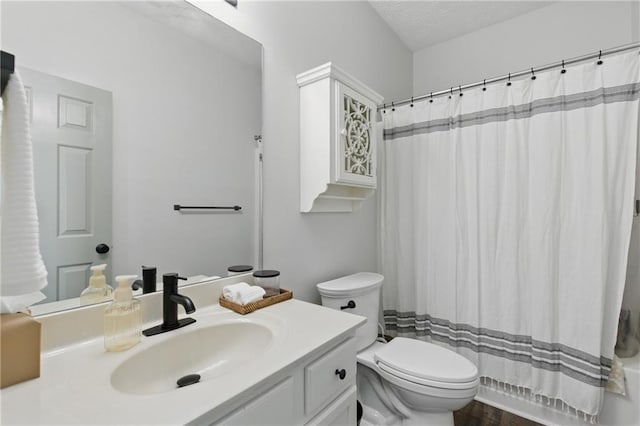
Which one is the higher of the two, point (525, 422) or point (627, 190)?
point (627, 190)

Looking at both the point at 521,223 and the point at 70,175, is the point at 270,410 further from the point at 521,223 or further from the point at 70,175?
the point at 521,223

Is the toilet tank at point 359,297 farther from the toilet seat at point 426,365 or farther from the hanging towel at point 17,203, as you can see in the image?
the hanging towel at point 17,203

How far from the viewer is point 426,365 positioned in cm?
139

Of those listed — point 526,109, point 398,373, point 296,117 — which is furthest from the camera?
point 526,109

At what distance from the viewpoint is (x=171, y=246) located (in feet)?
3.46

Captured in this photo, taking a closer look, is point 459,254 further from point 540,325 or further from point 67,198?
point 67,198

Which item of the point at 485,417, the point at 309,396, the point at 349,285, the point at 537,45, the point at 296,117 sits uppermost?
the point at 537,45

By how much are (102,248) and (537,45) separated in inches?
111

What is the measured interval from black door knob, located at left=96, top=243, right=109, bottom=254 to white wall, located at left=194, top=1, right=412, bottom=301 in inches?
23.6

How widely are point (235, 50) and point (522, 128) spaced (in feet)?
4.95

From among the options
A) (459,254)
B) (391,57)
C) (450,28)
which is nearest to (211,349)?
(459,254)

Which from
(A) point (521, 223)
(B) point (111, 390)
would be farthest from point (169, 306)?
(A) point (521, 223)

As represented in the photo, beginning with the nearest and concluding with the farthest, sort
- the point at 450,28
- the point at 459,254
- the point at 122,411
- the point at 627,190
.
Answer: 1. the point at 122,411
2. the point at 627,190
3. the point at 459,254
4. the point at 450,28

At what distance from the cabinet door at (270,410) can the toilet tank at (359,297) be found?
77cm
